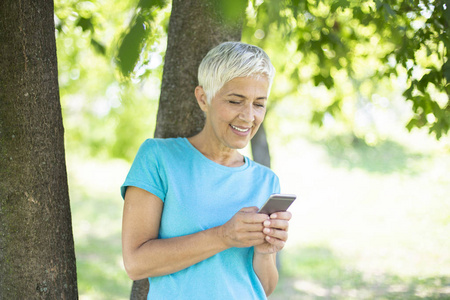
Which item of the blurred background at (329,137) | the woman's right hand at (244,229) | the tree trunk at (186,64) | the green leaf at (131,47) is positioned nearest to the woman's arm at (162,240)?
the woman's right hand at (244,229)

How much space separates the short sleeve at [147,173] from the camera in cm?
201

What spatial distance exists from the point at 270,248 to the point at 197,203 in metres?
0.35

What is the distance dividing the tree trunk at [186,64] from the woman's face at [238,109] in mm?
519

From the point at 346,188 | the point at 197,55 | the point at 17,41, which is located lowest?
the point at 17,41

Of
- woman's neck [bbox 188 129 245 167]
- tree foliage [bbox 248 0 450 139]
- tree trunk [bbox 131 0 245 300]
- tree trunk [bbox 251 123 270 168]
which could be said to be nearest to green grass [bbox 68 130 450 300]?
tree trunk [bbox 251 123 270 168]

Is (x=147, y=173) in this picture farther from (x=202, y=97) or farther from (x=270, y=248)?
(x=270, y=248)

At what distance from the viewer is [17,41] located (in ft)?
6.47

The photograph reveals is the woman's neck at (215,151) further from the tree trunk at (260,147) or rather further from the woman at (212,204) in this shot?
the tree trunk at (260,147)

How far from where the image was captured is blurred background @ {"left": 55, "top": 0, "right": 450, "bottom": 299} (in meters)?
3.79

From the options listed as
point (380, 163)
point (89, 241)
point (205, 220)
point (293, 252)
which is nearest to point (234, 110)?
point (205, 220)

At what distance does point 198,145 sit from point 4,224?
2.89 ft

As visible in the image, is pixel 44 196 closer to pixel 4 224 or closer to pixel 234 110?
pixel 4 224

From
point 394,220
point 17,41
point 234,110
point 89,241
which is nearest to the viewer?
point 17,41

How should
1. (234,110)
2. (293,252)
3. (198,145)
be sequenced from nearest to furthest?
(234,110), (198,145), (293,252)
